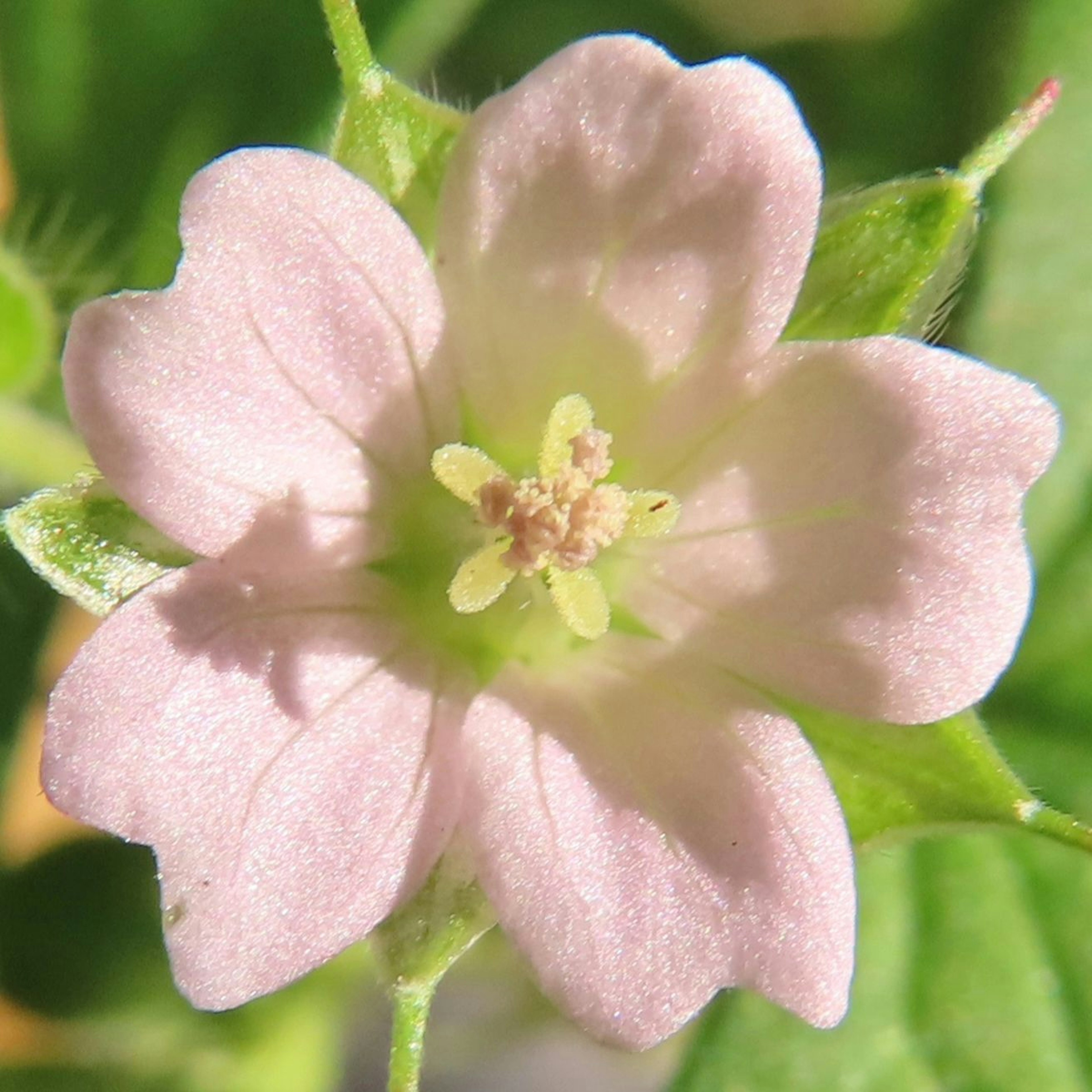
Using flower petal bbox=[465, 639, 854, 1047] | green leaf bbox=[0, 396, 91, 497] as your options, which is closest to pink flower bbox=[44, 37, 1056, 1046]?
flower petal bbox=[465, 639, 854, 1047]

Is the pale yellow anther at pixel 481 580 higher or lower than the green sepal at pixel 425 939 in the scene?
higher

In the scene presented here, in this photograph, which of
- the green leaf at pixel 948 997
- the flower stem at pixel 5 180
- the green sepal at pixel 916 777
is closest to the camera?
the green sepal at pixel 916 777

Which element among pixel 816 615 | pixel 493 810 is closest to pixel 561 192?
pixel 816 615

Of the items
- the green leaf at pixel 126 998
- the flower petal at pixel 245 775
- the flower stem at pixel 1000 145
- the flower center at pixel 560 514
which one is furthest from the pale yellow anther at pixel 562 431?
the green leaf at pixel 126 998

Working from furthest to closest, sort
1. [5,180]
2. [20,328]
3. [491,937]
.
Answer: [5,180] < [491,937] < [20,328]

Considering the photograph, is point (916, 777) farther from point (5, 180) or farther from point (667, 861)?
point (5, 180)

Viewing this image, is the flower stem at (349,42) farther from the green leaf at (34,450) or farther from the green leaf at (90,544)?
the green leaf at (34,450)

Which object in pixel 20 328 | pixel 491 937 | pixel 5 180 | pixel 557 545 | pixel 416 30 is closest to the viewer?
pixel 557 545

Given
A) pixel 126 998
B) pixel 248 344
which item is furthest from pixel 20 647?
pixel 248 344
